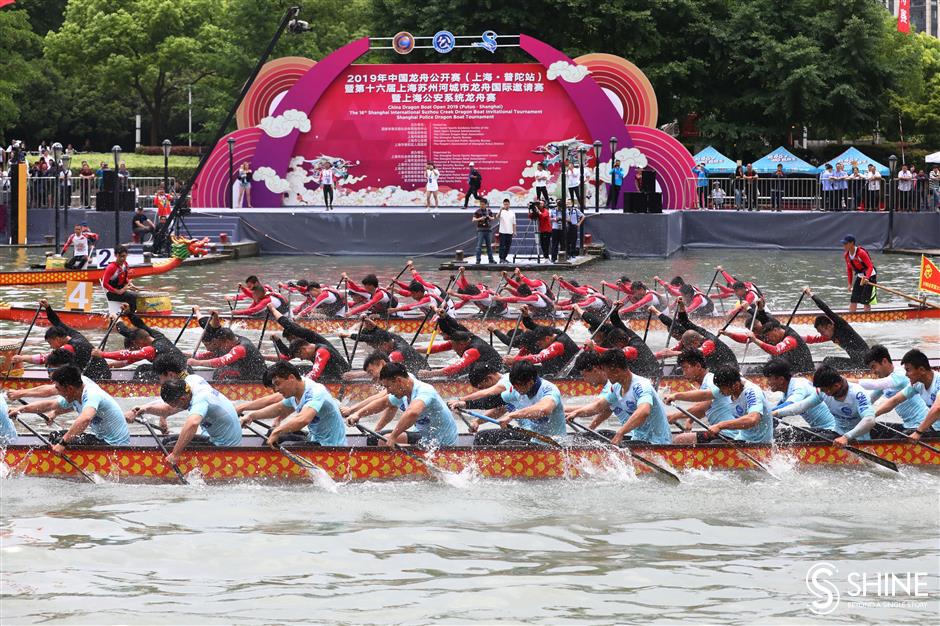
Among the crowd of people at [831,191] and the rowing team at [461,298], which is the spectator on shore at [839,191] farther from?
the rowing team at [461,298]

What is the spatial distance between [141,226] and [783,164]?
71.0ft

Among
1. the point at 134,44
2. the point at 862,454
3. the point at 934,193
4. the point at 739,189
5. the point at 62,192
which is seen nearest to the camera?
the point at 862,454

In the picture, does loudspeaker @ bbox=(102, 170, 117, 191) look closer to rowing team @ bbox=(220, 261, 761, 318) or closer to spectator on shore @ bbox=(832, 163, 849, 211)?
rowing team @ bbox=(220, 261, 761, 318)

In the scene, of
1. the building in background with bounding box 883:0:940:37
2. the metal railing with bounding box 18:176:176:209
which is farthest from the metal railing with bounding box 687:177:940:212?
the building in background with bounding box 883:0:940:37

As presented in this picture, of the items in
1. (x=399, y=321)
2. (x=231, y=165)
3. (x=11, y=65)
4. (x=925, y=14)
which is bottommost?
(x=399, y=321)

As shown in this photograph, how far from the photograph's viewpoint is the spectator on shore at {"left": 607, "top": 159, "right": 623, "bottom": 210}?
41319mm

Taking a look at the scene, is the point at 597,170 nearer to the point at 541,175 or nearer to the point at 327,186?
the point at 541,175

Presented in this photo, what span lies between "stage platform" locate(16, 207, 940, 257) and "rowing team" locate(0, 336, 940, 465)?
2504 cm

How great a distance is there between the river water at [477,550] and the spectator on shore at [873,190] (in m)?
30.2

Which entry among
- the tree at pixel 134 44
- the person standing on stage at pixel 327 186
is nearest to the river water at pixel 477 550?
the person standing on stage at pixel 327 186

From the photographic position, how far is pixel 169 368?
14125mm

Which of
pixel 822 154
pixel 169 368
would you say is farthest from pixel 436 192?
pixel 169 368

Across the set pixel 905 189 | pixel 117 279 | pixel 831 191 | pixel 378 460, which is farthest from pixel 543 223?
pixel 378 460

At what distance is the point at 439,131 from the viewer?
43094 millimetres
